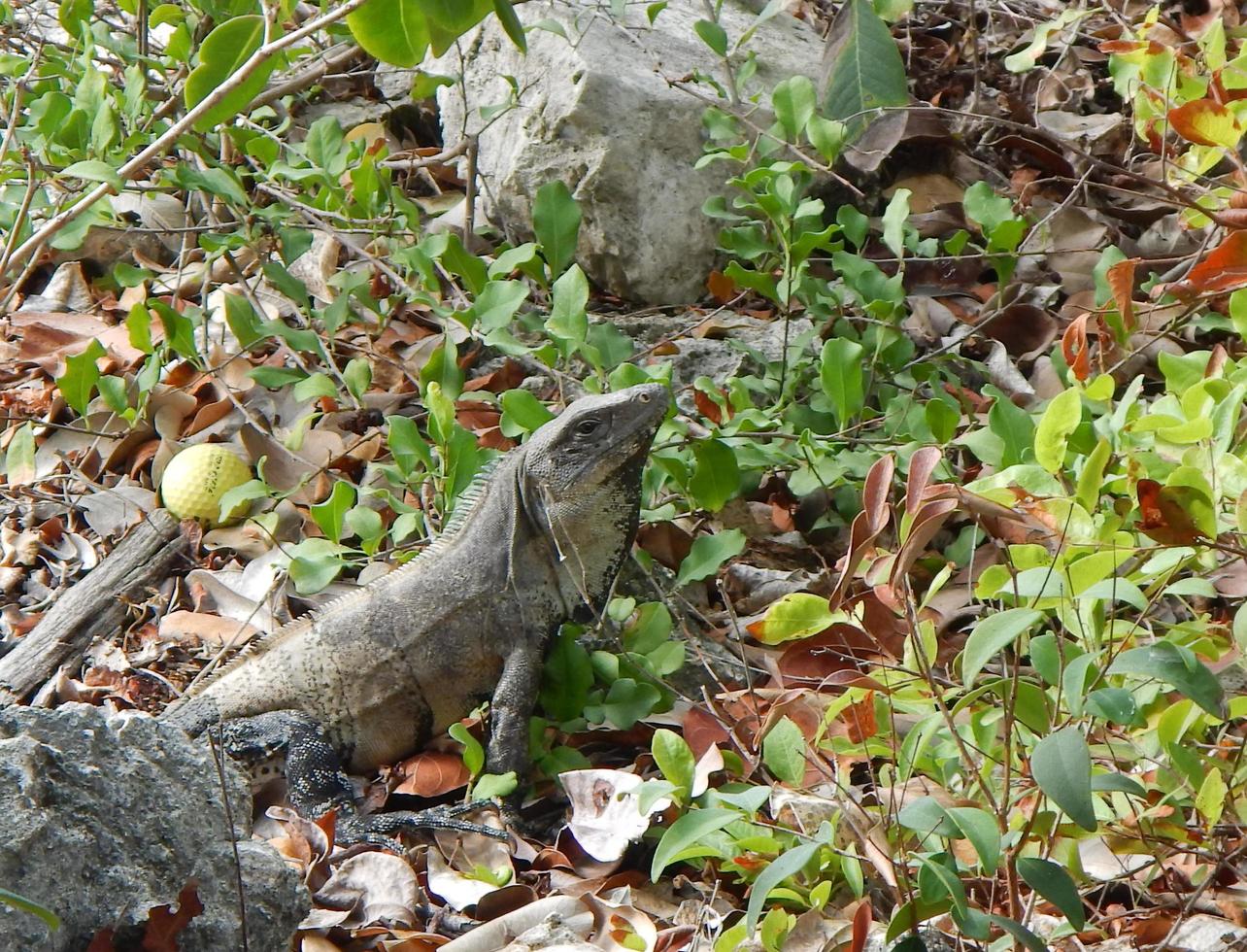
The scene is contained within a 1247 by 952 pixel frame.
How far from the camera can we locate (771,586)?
158 inches

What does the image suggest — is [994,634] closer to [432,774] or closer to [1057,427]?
[1057,427]

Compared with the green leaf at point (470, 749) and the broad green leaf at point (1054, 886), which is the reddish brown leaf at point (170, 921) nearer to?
the green leaf at point (470, 749)

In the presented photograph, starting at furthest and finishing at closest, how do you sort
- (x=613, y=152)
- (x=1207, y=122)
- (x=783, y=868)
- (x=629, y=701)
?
(x=613, y=152) < (x=629, y=701) < (x=1207, y=122) < (x=783, y=868)

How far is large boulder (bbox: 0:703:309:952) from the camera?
2.27 metres

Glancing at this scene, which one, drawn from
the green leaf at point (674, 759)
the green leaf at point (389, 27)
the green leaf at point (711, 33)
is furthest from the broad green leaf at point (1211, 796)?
the green leaf at point (711, 33)

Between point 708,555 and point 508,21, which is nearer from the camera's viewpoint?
point 508,21

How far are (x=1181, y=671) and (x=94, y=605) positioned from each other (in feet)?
10.9

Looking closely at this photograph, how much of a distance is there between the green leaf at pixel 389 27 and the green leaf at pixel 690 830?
1.36 m

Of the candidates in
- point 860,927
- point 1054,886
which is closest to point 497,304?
point 860,927

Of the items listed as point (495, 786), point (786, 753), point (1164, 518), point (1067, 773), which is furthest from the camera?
point (495, 786)

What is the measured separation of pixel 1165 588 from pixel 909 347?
230cm

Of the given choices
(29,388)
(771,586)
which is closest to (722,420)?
(771,586)

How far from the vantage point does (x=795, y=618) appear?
242 cm

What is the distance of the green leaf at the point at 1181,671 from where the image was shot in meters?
1.98
